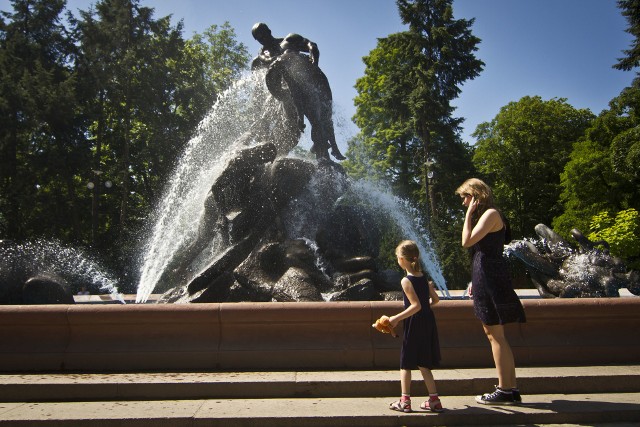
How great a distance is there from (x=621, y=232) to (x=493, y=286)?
26.3 meters

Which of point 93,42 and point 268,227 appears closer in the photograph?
Answer: point 268,227

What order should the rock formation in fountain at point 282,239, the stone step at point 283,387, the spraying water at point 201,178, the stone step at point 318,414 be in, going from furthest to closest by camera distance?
the spraying water at point 201,178 → the rock formation in fountain at point 282,239 → the stone step at point 283,387 → the stone step at point 318,414

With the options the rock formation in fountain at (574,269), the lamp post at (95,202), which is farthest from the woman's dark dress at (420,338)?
the lamp post at (95,202)

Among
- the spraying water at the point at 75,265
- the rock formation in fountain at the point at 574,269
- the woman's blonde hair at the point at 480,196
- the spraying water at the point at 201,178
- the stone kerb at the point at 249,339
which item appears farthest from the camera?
the spraying water at the point at 75,265

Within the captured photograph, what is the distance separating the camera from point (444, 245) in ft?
93.9

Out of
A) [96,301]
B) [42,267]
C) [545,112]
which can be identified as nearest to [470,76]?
[545,112]

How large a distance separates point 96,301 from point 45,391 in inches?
515

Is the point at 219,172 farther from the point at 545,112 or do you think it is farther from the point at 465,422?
the point at 545,112

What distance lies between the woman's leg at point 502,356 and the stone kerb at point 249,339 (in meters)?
1.46

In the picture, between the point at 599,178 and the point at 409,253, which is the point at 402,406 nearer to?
the point at 409,253

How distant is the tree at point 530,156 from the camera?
3759 cm

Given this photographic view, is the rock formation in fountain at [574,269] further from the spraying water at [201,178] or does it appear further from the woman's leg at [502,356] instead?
the spraying water at [201,178]

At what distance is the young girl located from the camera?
4555 mm

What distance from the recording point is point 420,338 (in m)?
4.59
